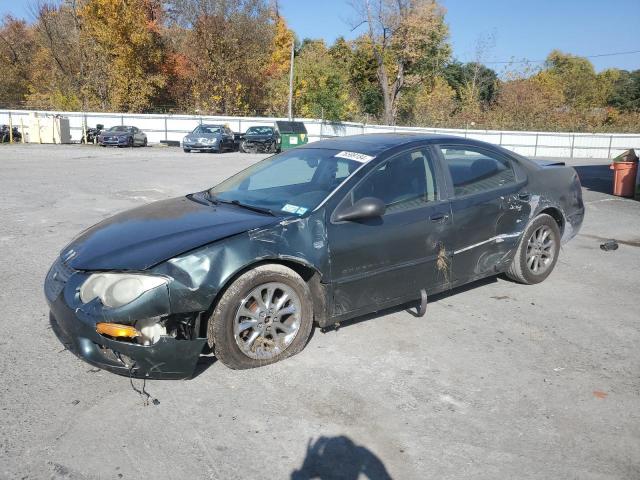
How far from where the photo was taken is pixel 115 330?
319 cm

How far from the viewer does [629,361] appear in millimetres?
3877

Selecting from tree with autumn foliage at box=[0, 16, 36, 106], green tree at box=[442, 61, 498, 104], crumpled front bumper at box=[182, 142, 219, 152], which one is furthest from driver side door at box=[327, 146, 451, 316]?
green tree at box=[442, 61, 498, 104]

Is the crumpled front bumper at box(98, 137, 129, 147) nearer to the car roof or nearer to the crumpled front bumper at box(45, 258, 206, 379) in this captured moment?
the car roof

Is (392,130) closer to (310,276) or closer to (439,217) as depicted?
(439,217)

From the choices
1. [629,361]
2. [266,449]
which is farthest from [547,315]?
[266,449]

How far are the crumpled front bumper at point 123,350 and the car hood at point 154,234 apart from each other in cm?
29

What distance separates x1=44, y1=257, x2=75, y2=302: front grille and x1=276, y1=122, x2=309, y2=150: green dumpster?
2288 cm

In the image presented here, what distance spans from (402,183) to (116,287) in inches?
89.7

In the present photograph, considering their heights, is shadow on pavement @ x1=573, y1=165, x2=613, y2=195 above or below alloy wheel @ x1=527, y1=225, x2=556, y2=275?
below

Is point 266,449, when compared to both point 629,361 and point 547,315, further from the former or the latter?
point 547,315

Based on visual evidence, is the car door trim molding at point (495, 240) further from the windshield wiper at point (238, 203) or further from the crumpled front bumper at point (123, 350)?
the crumpled front bumper at point (123, 350)

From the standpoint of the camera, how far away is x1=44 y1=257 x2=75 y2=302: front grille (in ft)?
11.4

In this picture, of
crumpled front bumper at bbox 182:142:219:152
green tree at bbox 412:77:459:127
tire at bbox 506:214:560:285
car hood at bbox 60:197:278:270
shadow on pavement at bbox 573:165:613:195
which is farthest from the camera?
green tree at bbox 412:77:459:127

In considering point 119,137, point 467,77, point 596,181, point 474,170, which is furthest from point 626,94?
point 474,170
